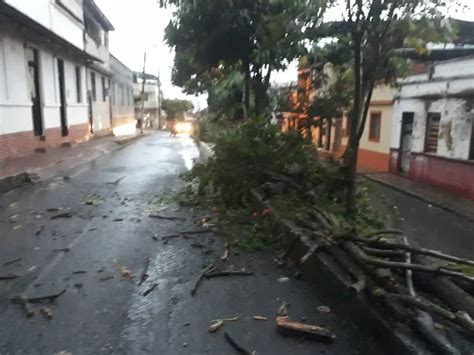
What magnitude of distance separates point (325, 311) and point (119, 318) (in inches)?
64.9

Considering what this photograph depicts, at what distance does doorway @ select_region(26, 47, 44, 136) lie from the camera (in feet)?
45.0

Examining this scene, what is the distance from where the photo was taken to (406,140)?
1717 cm

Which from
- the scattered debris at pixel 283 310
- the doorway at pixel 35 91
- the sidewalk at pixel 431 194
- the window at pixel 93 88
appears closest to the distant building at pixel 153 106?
the window at pixel 93 88

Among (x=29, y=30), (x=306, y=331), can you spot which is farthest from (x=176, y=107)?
(x=306, y=331)

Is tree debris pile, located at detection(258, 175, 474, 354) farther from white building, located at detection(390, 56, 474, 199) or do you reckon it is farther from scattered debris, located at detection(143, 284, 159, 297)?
white building, located at detection(390, 56, 474, 199)

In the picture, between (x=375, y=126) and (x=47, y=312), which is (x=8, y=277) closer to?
(x=47, y=312)

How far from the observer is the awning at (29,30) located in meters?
10.4

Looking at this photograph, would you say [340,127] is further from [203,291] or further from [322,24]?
[203,291]

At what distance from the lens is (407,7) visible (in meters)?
4.39

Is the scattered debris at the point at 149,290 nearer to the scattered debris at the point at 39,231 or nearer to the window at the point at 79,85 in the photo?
the scattered debris at the point at 39,231

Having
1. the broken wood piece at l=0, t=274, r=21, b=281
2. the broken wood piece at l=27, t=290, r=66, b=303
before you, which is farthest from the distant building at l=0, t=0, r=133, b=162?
the broken wood piece at l=27, t=290, r=66, b=303

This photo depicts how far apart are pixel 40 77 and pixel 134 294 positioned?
12.7m

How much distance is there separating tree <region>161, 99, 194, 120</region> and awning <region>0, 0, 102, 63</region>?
40.2m

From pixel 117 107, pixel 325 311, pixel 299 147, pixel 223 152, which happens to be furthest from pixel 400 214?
pixel 117 107
